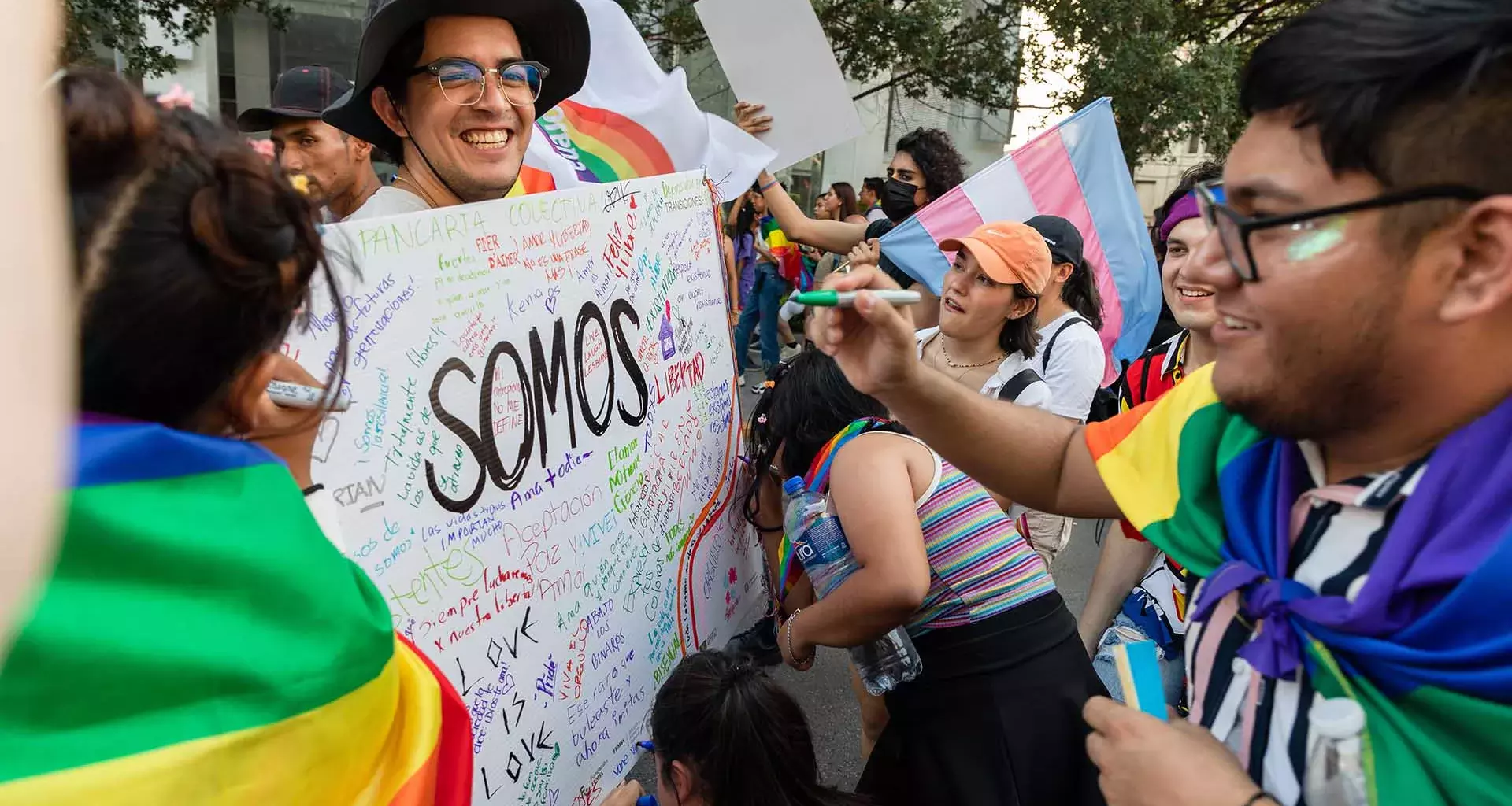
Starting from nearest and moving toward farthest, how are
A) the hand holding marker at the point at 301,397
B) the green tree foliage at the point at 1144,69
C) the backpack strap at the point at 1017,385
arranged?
the hand holding marker at the point at 301,397, the backpack strap at the point at 1017,385, the green tree foliage at the point at 1144,69

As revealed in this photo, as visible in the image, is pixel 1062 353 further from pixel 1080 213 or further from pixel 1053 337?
pixel 1080 213

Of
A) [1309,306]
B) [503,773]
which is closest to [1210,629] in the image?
[1309,306]

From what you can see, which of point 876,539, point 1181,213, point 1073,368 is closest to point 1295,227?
point 876,539

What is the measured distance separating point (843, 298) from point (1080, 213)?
3.70m

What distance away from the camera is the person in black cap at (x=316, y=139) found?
10.9 ft

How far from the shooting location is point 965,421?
154cm

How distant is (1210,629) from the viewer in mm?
1211

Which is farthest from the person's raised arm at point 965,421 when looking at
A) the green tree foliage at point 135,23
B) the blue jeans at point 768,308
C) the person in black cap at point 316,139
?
the blue jeans at point 768,308

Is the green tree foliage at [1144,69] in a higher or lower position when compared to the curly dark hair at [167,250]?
higher

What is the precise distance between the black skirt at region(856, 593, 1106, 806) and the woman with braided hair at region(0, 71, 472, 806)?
4.58 feet

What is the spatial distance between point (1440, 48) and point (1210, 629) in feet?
2.38

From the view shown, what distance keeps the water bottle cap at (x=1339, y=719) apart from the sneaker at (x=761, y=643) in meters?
2.28

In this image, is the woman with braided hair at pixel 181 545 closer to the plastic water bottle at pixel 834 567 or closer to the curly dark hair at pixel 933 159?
the plastic water bottle at pixel 834 567

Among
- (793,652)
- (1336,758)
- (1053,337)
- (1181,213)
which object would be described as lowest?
(793,652)
